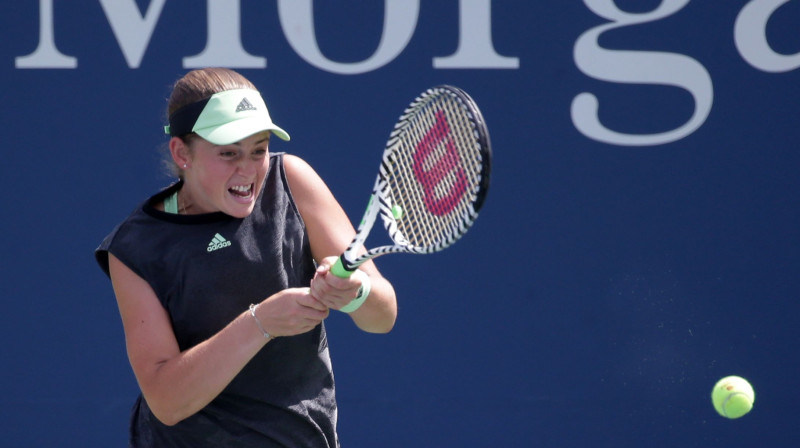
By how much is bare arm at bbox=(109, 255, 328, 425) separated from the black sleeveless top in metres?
0.04

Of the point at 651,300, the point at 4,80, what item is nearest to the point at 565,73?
the point at 651,300

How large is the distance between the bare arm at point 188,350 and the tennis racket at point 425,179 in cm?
14

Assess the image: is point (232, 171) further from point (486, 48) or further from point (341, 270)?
point (486, 48)

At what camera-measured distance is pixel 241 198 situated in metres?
2.35

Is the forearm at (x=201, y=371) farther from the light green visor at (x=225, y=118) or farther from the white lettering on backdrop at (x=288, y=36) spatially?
the white lettering on backdrop at (x=288, y=36)

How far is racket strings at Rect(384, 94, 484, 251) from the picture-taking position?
2309 millimetres

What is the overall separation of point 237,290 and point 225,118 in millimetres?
362

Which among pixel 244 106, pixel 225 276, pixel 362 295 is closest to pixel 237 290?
pixel 225 276

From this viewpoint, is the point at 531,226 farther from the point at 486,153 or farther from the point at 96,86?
the point at 486,153

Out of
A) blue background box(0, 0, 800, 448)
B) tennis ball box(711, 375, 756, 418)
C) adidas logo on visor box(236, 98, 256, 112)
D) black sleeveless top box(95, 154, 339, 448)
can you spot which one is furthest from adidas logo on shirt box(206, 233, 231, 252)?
tennis ball box(711, 375, 756, 418)

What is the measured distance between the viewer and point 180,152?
2.43 meters

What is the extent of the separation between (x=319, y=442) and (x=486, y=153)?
795 mm

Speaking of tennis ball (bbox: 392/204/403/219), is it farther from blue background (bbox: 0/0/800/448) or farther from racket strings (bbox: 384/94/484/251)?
blue background (bbox: 0/0/800/448)

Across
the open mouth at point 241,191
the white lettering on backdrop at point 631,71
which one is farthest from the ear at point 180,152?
the white lettering on backdrop at point 631,71
